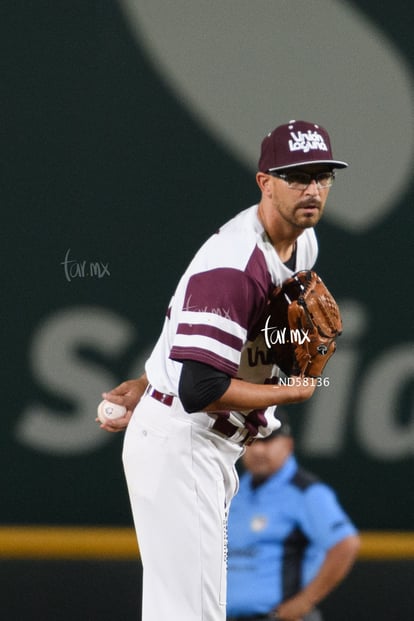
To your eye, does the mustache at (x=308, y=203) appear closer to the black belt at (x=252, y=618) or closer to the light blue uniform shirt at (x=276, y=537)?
the light blue uniform shirt at (x=276, y=537)

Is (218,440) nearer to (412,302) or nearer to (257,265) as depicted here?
(257,265)

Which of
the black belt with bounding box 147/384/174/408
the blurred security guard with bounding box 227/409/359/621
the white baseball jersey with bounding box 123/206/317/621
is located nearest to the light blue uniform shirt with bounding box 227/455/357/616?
the blurred security guard with bounding box 227/409/359/621

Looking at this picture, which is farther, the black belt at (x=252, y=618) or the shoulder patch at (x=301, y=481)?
the shoulder patch at (x=301, y=481)

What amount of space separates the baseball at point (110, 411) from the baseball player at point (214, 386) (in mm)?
49

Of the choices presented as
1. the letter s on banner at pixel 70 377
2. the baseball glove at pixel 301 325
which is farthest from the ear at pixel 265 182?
the letter s on banner at pixel 70 377

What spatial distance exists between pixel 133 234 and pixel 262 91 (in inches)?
25.8

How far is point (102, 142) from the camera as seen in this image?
423 centimetres

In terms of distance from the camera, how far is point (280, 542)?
3.50m

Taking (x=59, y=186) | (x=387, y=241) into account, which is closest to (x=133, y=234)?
(x=59, y=186)

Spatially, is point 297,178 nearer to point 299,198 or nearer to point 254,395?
point 299,198

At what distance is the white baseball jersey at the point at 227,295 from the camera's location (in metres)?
2.56

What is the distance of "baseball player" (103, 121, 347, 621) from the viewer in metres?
2.57

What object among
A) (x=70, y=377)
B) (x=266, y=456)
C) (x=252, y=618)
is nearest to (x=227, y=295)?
(x=266, y=456)

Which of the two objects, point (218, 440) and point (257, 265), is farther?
point (218, 440)
